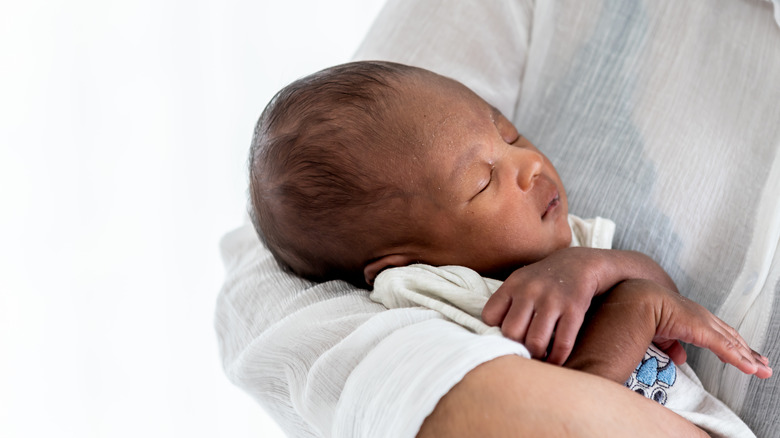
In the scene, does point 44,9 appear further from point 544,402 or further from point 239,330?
point 544,402

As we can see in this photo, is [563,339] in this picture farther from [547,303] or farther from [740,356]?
[740,356]

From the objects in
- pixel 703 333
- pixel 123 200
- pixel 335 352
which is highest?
pixel 703 333

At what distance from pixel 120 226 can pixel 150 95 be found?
1.18ft

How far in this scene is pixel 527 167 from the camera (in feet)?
3.20

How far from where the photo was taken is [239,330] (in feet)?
3.28

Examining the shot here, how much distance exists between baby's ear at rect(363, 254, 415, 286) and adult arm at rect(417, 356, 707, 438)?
0.33 m

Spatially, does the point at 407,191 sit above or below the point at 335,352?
above

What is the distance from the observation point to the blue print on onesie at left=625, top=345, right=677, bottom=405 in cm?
86

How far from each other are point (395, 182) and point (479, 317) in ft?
0.66

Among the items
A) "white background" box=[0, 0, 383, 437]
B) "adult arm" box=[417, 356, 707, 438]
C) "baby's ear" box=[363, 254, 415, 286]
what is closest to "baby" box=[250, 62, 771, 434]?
"baby's ear" box=[363, 254, 415, 286]

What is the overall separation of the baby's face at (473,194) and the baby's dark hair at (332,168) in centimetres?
3

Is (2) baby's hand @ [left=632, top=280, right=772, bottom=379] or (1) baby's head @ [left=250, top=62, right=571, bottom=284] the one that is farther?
(1) baby's head @ [left=250, top=62, right=571, bottom=284]

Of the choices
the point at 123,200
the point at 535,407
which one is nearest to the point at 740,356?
the point at 535,407

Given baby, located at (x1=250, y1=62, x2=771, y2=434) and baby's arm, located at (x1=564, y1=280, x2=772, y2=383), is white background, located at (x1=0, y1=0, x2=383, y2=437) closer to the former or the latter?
baby, located at (x1=250, y1=62, x2=771, y2=434)
